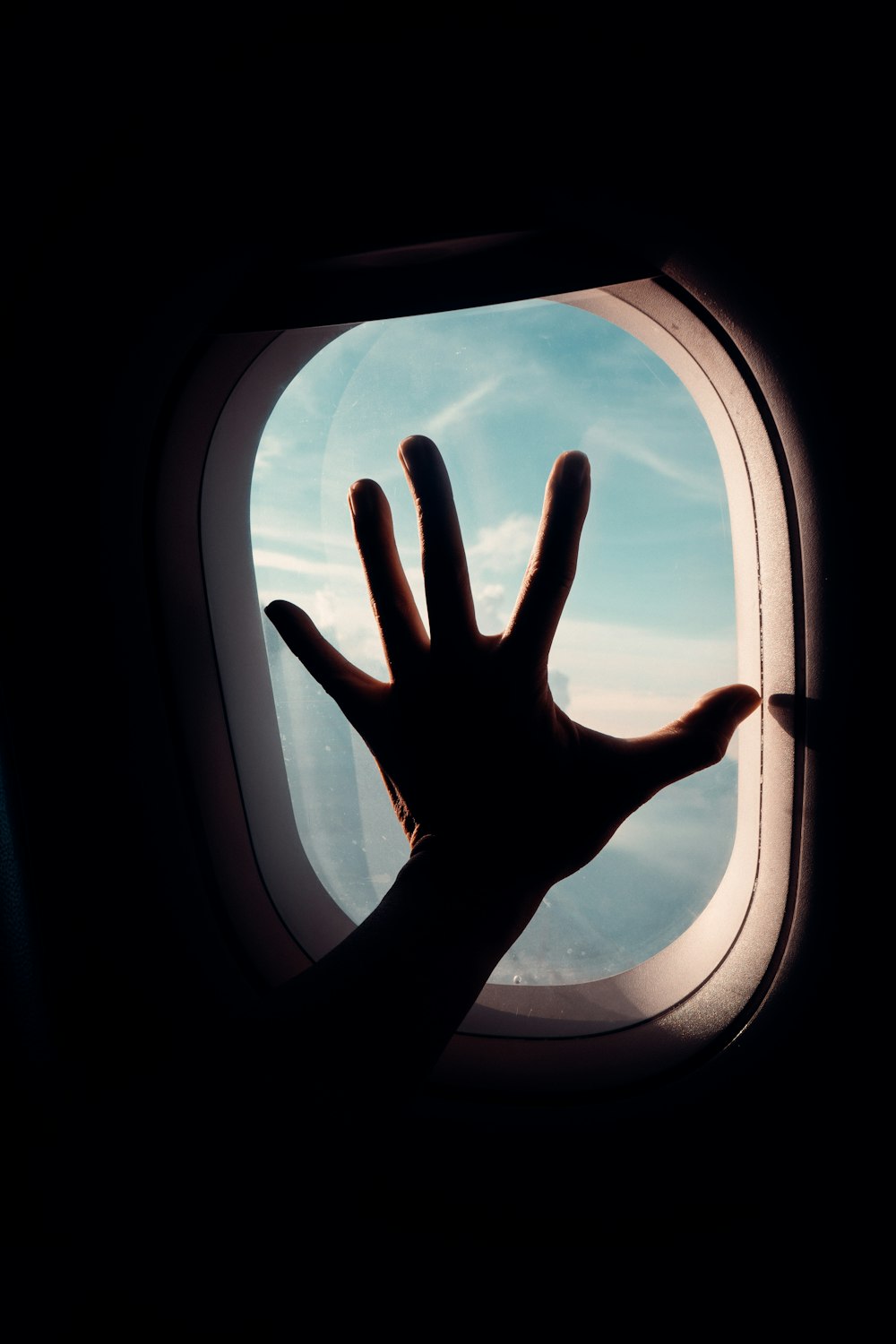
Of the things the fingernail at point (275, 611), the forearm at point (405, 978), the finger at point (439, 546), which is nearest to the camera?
the forearm at point (405, 978)

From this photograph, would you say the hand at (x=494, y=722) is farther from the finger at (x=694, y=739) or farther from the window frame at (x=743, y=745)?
the window frame at (x=743, y=745)

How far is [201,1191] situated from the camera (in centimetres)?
46

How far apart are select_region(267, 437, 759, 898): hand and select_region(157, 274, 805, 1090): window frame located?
0.77 feet

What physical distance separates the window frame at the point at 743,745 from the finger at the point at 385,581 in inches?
17.5

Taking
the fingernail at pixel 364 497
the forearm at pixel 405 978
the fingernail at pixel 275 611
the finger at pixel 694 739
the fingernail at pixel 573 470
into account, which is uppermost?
the fingernail at pixel 364 497

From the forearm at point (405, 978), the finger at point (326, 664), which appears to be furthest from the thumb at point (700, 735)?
the finger at point (326, 664)

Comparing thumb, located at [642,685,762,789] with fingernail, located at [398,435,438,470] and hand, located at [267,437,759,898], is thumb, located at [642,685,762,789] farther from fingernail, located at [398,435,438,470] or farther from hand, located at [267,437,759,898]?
fingernail, located at [398,435,438,470]

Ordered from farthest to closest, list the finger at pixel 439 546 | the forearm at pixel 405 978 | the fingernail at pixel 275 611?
the fingernail at pixel 275 611 < the finger at pixel 439 546 < the forearm at pixel 405 978

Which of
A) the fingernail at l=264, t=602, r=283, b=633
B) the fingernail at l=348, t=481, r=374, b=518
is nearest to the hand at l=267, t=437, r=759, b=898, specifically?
the fingernail at l=348, t=481, r=374, b=518

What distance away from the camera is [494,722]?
60 cm

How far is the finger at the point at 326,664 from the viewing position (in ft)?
2.24

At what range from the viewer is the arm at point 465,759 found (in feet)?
1.77

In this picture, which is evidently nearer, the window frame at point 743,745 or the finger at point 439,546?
the finger at point 439,546

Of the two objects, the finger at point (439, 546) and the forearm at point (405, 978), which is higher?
the finger at point (439, 546)
